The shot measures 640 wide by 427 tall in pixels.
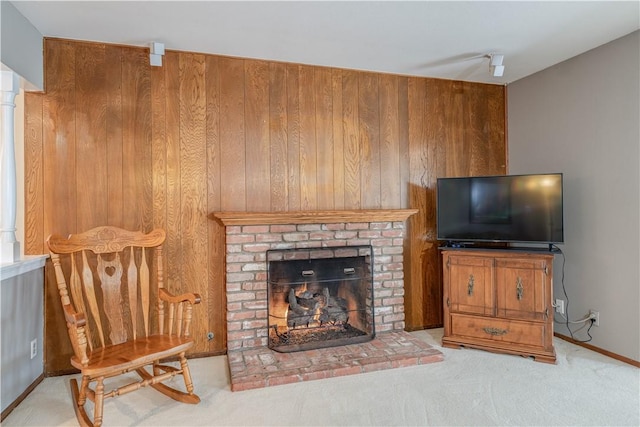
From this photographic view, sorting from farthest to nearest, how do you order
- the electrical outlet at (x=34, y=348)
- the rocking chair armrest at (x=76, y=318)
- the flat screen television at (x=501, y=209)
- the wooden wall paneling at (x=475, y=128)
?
the wooden wall paneling at (x=475, y=128), the flat screen television at (x=501, y=209), the electrical outlet at (x=34, y=348), the rocking chair armrest at (x=76, y=318)

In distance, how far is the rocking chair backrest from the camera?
2.45m

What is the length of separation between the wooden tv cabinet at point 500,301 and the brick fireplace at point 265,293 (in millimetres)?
414

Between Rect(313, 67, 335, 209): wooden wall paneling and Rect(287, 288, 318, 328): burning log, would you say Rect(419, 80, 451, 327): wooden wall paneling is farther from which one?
Rect(287, 288, 318, 328): burning log

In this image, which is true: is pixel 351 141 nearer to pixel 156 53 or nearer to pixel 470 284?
pixel 470 284

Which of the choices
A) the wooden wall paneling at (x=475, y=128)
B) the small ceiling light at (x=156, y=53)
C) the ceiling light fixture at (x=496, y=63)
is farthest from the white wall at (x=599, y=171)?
the small ceiling light at (x=156, y=53)

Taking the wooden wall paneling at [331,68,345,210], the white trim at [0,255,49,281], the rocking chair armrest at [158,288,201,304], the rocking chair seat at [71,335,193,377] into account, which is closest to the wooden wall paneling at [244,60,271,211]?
the wooden wall paneling at [331,68,345,210]

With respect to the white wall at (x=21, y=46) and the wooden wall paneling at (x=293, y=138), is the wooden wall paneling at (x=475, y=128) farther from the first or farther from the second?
the white wall at (x=21, y=46)

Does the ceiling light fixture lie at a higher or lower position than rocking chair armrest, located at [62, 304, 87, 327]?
higher

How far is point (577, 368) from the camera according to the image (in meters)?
2.84

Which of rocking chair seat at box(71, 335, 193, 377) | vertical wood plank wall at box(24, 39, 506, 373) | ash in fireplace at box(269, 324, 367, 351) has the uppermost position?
vertical wood plank wall at box(24, 39, 506, 373)

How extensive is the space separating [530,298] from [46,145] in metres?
3.88

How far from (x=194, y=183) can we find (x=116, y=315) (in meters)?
1.13

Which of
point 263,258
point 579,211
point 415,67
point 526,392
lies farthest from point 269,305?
point 579,211

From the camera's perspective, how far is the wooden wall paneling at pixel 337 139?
349cm
